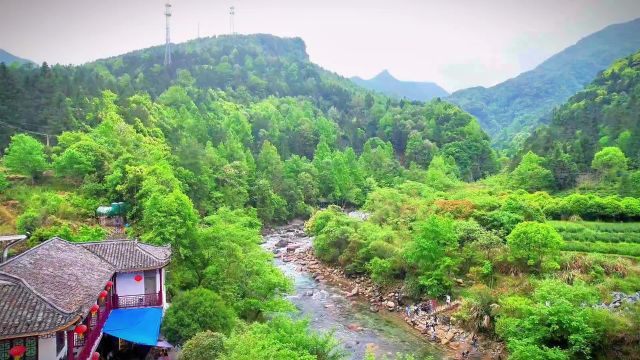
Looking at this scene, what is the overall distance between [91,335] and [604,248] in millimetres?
35059

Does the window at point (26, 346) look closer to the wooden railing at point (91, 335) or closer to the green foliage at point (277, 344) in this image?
the wooden railing at point (91, 335)

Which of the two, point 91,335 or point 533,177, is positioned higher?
point 533,177

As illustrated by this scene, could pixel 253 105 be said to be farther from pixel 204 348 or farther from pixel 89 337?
pixel 204 348

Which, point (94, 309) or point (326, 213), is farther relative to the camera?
point (326, 213)

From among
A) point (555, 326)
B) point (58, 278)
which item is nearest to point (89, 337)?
point (58, 278)

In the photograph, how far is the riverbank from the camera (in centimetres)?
3062

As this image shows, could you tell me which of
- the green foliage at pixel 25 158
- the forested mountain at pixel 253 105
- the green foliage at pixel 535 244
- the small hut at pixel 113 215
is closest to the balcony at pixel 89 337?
the small hut at pixel 113 215

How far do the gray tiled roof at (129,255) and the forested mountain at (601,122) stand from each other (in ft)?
174

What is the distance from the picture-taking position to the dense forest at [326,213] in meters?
24.4

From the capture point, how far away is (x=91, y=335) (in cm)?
1950

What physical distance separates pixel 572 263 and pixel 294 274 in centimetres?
2404

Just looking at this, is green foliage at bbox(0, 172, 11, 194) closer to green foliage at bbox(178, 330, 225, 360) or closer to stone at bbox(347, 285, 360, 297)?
stone at bbox(347, 285, 360, 297)

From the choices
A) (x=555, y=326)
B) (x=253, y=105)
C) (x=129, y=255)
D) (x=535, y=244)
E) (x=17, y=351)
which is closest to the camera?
(x=17, y=351)

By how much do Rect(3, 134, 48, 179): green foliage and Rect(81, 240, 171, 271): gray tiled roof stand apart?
2576cm
